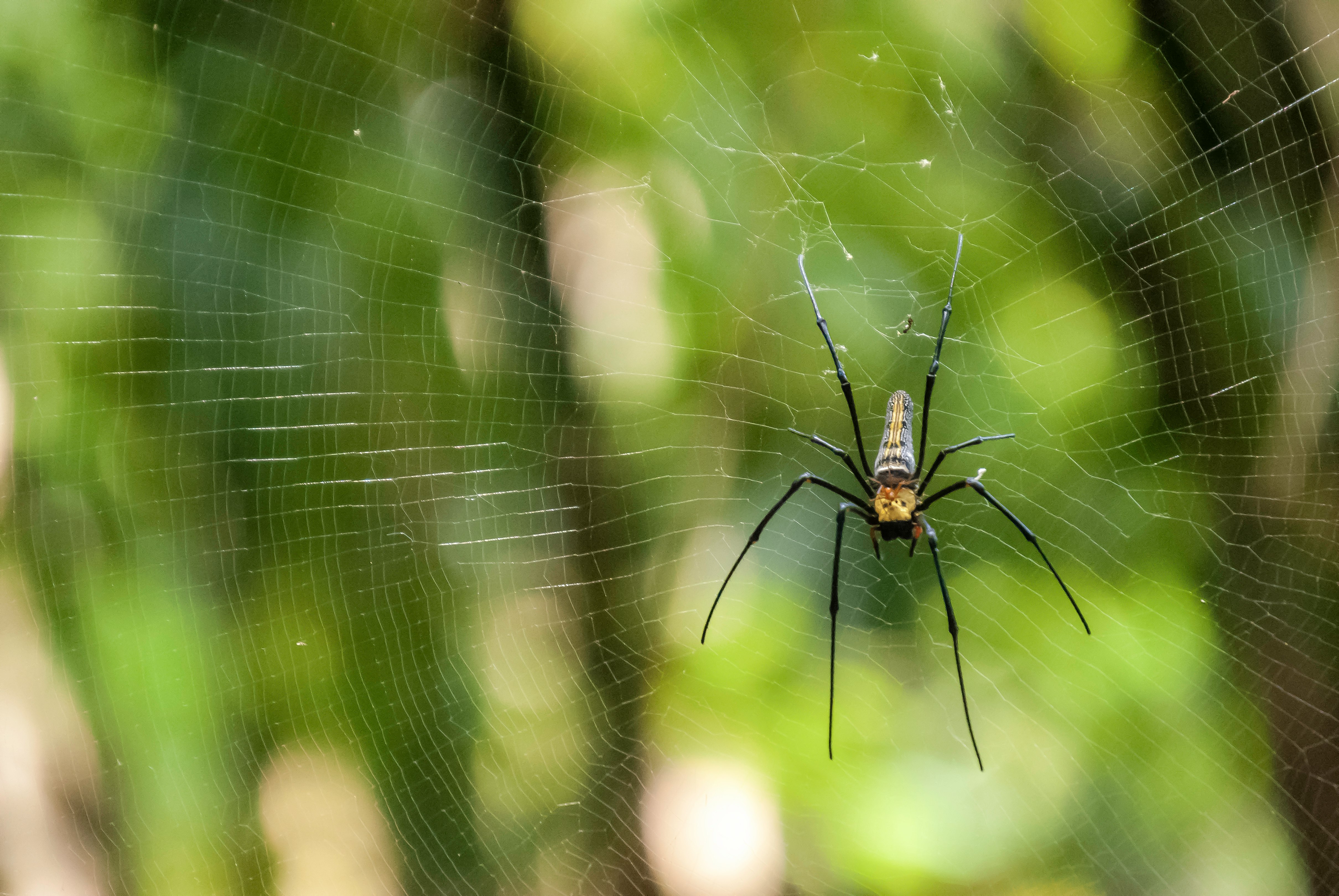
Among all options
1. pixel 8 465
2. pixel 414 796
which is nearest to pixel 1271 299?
pixel 414 796

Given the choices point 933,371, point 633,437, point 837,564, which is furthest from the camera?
point 633,437

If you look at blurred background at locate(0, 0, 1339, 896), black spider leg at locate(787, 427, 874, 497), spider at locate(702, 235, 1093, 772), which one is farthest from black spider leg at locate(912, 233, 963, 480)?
blurred background at locate(0, 0, 1339, 896)

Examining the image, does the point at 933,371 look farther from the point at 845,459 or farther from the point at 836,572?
the point at 836,572

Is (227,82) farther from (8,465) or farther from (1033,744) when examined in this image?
(1033,744)

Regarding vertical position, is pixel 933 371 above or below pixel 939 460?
above

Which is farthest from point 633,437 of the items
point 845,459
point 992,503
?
point 992,503

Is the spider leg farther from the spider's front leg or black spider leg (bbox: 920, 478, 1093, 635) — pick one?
the spider's front leg
